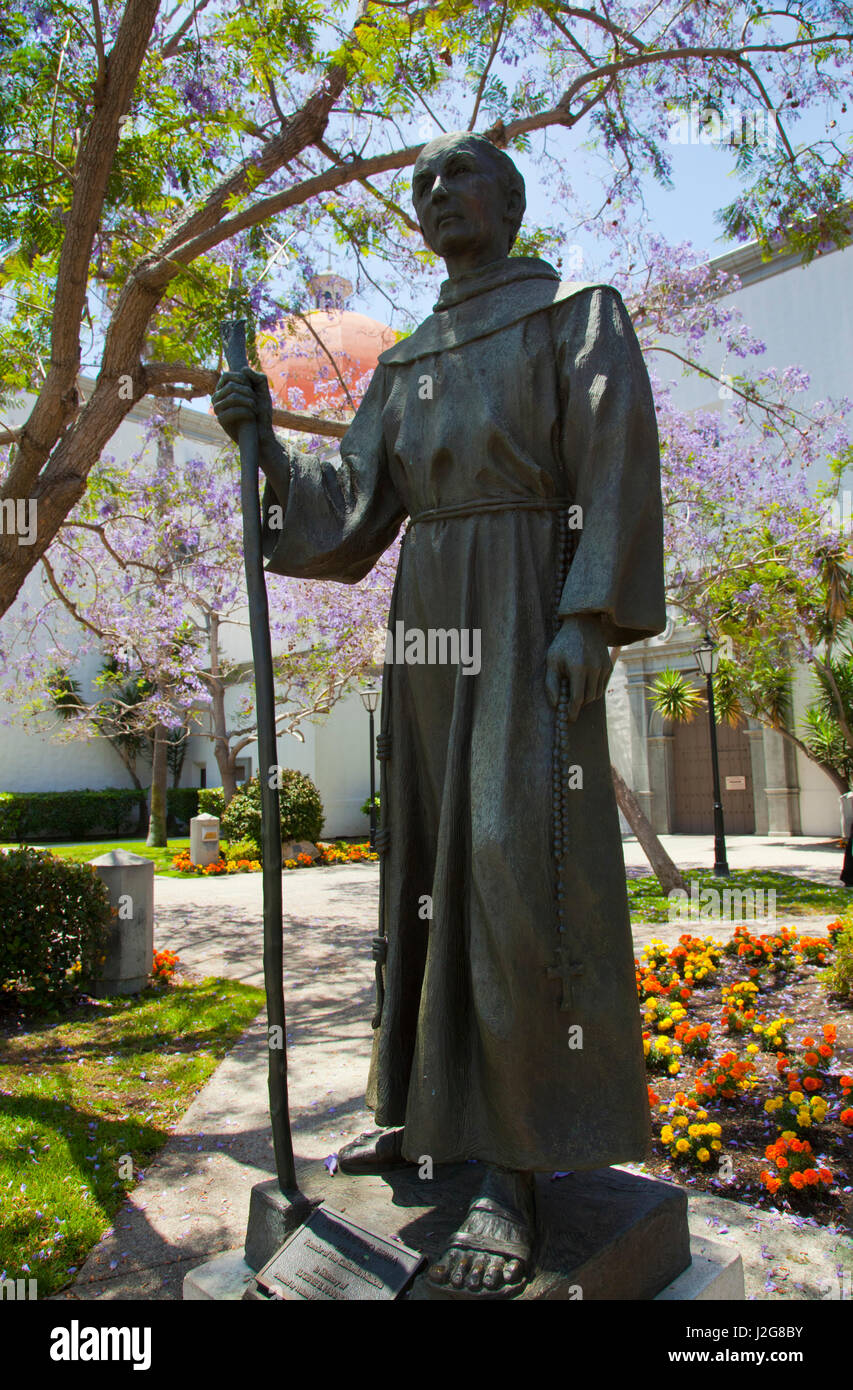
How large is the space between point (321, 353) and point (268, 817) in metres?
10.8

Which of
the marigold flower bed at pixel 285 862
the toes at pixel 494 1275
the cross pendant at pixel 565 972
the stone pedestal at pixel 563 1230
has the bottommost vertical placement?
the marigold flower bed at pixel 285 862

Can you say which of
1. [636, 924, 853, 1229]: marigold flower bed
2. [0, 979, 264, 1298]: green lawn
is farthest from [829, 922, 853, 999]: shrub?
[0, 979, 264, 1298]: green lawn

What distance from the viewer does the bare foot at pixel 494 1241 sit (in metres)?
1.85

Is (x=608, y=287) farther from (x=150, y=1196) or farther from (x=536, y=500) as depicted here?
(x=150, y=1196)

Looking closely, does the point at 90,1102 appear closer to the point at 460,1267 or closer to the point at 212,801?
the point at 460,1267

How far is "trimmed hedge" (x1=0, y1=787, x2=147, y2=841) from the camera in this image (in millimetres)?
24609

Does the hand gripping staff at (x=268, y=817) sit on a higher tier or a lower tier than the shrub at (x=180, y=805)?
higher

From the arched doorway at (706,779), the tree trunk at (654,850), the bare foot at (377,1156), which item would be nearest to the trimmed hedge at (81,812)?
the arched doorway at (706,779)

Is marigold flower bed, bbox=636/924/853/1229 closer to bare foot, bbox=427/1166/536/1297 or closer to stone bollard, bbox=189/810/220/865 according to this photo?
bare foot, bbox=427/1166/536/1297

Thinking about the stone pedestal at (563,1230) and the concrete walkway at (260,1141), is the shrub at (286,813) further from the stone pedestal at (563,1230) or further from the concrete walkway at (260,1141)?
the stone pedestal at (563,1230)

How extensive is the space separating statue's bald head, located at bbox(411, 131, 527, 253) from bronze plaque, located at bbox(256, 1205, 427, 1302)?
238cm

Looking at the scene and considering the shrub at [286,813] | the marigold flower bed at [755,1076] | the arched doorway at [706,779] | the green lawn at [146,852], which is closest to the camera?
the marigold flower bed at [755,1076]

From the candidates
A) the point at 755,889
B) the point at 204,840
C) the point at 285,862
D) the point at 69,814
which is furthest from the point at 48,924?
the point at 69,814

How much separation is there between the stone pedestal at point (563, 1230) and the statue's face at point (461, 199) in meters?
2.38
